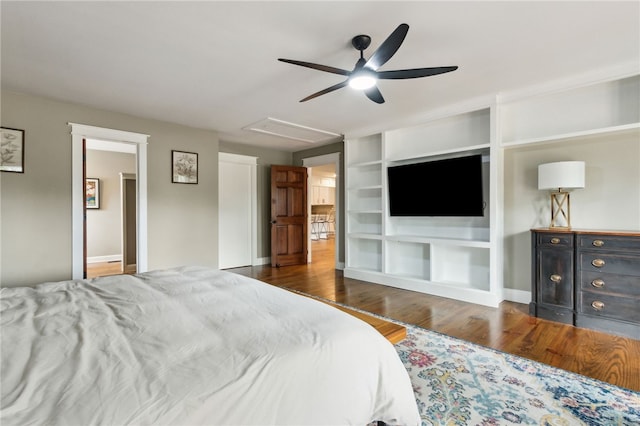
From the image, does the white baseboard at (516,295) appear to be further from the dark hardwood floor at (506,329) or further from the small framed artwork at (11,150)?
the small framed artwork at (11,150)

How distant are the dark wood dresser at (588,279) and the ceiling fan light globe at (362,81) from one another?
2.35 metres

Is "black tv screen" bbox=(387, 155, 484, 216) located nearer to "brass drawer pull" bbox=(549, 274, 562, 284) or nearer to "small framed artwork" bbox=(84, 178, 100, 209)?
"brass drawer pull" bbox=(549, 274, 562, 284)

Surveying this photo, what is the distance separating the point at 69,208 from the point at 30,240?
0.51 meters

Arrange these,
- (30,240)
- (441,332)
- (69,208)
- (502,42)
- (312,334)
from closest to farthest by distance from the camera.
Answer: (312,334), (502,42), (441,332), (30,240), (69,208)

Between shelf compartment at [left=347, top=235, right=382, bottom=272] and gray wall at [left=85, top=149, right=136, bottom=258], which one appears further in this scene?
gray wall at [left=85, top=149, right=136, bottom=258]

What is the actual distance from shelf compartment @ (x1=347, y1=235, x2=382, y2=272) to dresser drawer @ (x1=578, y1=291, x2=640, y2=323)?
2702mm

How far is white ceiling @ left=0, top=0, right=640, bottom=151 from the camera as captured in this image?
2021 millimetres

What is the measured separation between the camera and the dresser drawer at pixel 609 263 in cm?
264

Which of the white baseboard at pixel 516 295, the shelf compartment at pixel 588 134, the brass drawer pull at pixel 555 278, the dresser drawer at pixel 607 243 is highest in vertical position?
the shelf compartment at pixel 588 134

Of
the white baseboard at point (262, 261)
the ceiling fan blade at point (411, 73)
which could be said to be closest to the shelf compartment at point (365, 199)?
the white baseboard at point (262, 261)

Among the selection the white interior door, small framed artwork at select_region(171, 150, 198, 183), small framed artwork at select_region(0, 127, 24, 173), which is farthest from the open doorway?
small framed artwork at select_region(0, 127, 24, 173)

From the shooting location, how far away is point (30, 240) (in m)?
3.50

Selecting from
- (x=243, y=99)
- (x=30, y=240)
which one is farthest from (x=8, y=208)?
(x=243, y=99)

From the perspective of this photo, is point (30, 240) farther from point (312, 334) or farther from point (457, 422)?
point (457, 422)
